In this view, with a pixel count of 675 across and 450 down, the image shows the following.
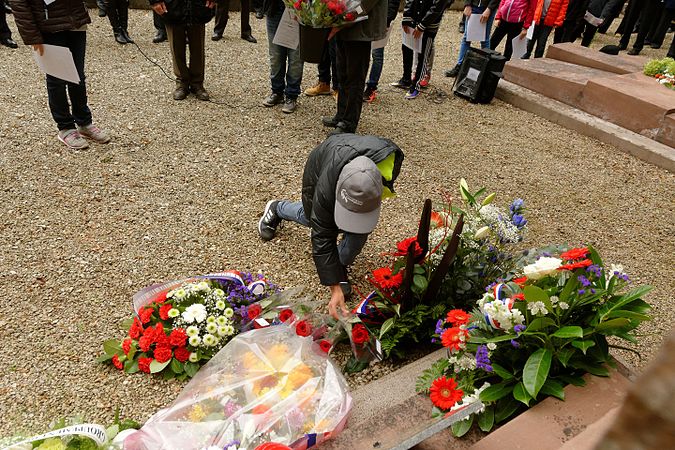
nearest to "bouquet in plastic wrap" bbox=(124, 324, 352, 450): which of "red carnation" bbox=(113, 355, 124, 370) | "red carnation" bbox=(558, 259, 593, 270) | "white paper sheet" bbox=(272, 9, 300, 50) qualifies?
"red carnation" bbox=(113, 355, 124, 370)

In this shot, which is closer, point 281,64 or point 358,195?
point 358,195

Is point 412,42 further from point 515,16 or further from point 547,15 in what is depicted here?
point 547,15

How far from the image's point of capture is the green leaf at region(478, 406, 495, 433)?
2.05 metres

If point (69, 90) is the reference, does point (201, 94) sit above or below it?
below

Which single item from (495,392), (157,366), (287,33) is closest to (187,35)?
(287,33)

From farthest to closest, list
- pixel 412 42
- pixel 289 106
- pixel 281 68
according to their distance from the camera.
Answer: pixel 412 42, pixel 289 106, pixel 281 68

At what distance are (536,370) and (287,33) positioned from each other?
12.9 ft

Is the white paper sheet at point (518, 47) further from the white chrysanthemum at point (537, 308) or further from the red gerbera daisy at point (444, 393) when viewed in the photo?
the red gerbera daisy at point (444, 393)

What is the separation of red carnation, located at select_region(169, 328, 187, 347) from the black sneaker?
1185 millimetres

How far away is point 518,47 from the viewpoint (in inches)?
279

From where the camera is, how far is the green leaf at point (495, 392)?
2088 millimetres

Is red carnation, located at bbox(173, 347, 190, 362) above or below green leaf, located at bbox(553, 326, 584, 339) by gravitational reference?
below

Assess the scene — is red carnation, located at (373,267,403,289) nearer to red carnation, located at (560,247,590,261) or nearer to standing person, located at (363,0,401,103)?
A: red carnation, located at (560,247,590,261)

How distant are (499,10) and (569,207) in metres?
3.41
